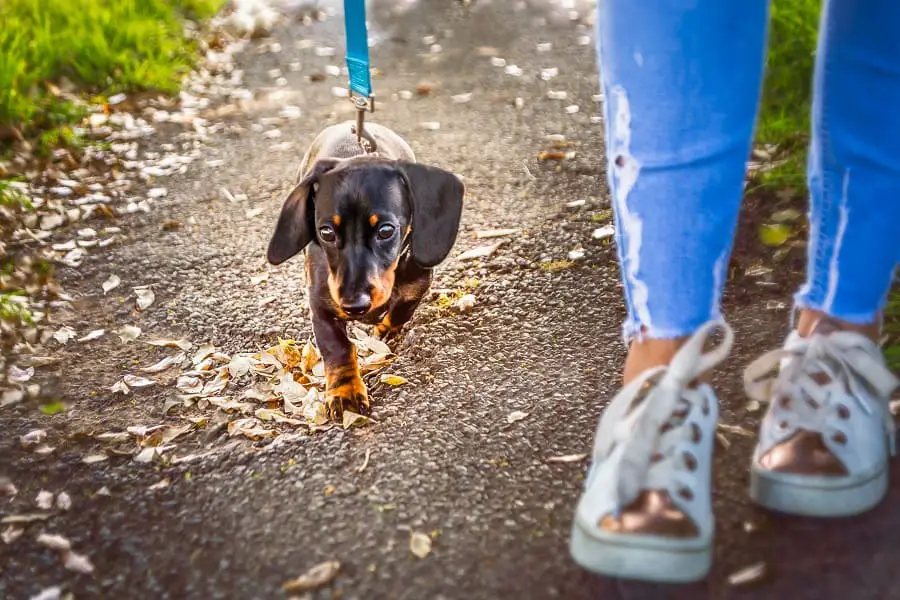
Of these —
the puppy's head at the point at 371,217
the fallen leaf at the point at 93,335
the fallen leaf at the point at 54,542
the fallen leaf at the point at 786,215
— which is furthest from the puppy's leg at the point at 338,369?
the fallen leaf at the point at 786,215

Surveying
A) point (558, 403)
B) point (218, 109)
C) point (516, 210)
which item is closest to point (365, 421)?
point (558, 403)

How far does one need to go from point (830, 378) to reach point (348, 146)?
1.68 meters

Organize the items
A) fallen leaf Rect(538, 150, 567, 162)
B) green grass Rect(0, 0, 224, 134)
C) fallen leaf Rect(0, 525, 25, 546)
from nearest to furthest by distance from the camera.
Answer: fallen leaf Rect(0, 525, 25, 546)
fallen leaf Rect(538, 150, 567, 162)
green grass Rect(0, 0, 224, 134)

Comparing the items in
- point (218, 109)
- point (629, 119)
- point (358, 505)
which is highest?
point (629, 119)

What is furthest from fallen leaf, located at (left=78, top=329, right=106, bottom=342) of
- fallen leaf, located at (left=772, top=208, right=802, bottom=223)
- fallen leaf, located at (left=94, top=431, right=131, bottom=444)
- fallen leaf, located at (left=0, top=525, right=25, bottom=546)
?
fallen leaf, located at (left=772, top=208, right=802, bottom=223)

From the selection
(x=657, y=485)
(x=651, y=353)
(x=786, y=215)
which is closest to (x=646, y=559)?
(x=657, y=485)

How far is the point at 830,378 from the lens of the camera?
164 centimetres

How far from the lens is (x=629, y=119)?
4.74 feet

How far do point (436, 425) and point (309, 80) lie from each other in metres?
3.46

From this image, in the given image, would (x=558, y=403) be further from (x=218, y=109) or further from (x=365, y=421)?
(x=218, y=109)

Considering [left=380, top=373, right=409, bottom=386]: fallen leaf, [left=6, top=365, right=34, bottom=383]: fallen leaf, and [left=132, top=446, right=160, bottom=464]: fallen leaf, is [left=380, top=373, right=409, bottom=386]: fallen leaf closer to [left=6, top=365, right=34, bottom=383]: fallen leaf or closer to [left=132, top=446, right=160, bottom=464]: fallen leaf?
[left=132, top=446, right=160, bottom=464]: fallen leaf

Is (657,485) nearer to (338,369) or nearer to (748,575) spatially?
(748,575)

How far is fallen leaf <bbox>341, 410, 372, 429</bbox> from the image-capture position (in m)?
2.18

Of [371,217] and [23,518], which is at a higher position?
[371,217]
